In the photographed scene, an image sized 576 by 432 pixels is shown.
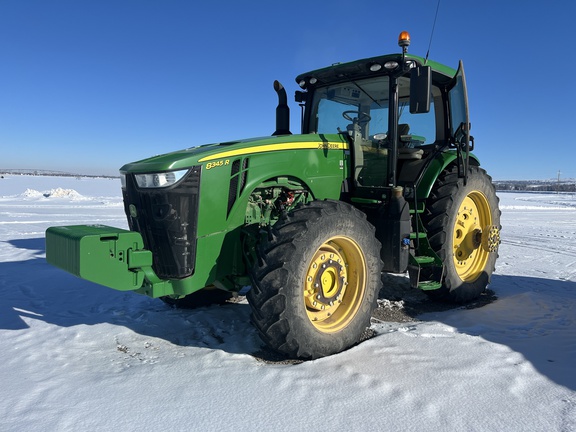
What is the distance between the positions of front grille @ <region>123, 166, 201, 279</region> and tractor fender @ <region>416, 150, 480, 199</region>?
8.14ft

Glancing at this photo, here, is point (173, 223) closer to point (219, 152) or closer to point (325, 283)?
point (219, 152)

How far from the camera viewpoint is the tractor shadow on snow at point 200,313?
3.54 meters

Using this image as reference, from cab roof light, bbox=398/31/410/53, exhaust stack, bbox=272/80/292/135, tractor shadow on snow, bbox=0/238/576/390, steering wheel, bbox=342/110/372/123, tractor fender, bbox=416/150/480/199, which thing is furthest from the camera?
exhaust stack, bbox=272/80/292/135

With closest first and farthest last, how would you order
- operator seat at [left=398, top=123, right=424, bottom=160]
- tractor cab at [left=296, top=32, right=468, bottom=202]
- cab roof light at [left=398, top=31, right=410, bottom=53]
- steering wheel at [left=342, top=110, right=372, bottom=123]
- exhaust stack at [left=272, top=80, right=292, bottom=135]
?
cab roof light at [left=398, top=31, right=410, bottom=53], tractor cab at [left=296, top=32, right=468, bottom=202], operator seat at [left=398, top=123, right=424, bottom=160], steering wheel at [left=342, top=110, right=372, bottom=123], exhaust stack at [left=272, top=80, right=292, bottom=135]

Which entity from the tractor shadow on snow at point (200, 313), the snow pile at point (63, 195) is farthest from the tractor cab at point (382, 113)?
the snow pile at point (63, 195)

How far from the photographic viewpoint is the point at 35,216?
Result: 14.0 metres

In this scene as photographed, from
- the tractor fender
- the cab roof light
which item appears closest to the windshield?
the tractor fender

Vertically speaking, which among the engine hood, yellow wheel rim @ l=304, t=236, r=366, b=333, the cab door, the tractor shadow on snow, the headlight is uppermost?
the cab door

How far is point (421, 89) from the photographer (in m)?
3.83

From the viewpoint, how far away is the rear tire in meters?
4.64

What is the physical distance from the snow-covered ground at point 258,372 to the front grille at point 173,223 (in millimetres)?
701

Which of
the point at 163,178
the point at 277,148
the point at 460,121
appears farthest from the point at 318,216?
the point at 460,121

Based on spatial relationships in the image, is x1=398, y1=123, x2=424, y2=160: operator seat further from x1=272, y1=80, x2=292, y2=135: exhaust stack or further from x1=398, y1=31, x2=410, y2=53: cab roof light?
x1=272, y1=80, x2=292, y2=135: exhaust stack

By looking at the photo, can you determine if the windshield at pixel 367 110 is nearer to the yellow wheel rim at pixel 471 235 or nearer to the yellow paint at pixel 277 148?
the yellow paint at pixel 277 148
